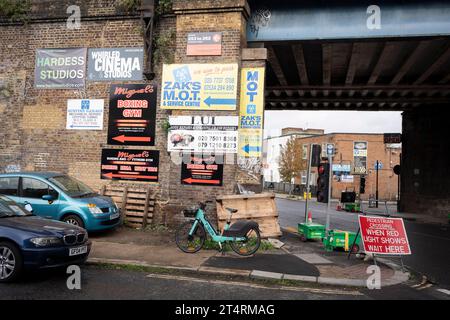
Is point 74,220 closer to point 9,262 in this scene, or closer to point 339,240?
point 9,262

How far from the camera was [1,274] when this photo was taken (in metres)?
6.22

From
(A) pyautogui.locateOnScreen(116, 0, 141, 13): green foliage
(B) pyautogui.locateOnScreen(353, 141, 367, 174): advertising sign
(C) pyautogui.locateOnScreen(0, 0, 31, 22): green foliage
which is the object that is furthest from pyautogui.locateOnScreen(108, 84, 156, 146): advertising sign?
(B) pyautogui.locateOnScreen(353, 141, 367, 174): advertising sign

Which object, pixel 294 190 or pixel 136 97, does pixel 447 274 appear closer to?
pixel 136 97

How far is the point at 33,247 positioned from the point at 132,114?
662 centimetres

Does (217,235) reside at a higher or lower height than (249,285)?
higher

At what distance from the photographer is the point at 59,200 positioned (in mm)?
10086

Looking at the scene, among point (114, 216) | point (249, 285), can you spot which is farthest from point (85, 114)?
point (249, 285)

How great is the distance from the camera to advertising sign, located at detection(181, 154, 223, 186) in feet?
36.2

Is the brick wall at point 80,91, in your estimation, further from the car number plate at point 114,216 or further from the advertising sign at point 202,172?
the car number plate at point 114,216

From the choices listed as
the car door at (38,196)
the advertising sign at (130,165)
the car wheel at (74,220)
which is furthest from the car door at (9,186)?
the advertising sign at (130,165)

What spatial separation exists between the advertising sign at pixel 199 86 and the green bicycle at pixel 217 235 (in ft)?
11.2

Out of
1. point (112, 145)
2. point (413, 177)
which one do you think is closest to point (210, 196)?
point (112, 145)

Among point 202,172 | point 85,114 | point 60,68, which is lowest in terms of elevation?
point 202,172

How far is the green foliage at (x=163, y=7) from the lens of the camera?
1186cm
